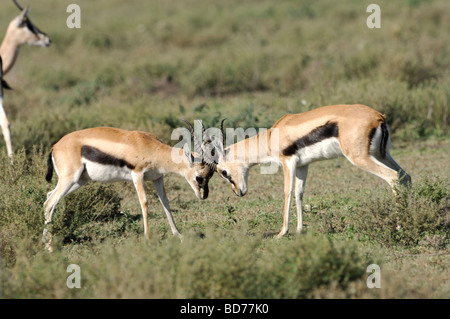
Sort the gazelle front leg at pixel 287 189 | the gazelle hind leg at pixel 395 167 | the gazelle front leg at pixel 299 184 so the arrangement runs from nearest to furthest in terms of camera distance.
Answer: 1. the gazelle hind leg at pixel 395 167
2. the gazelle front leg at pixel 287 189
3. the gazelle front leg at pixel 299 184

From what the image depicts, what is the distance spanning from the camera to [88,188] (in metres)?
7.65

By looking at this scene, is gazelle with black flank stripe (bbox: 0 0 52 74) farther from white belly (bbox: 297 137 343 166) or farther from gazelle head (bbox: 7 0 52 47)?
white belly (bbox: 297 137 343 166)

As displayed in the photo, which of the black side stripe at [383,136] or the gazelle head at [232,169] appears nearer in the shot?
the black side stripe at [383,136]

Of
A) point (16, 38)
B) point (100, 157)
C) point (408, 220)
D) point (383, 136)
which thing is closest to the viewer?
point (408, 220)

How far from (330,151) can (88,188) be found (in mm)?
2879

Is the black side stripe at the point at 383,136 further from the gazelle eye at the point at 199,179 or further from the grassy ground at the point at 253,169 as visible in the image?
the gazelle eye at the point at 199,179

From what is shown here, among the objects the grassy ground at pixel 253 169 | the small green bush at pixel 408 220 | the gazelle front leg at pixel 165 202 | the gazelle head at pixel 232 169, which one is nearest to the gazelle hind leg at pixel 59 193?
the grassy ground at pixel 253 169

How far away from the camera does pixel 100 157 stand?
669 centimetres

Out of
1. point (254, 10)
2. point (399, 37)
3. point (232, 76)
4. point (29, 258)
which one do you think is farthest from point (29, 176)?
point (254, 10)

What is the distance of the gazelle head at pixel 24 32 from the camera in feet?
36.8

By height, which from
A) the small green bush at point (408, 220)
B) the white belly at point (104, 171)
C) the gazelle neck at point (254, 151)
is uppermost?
the gazelle neck at point (254, 151)

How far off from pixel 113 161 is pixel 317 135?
2.19m

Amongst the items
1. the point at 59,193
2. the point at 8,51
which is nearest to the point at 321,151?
the point at 59,193

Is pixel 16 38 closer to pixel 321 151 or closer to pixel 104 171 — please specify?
pixel 104 171
